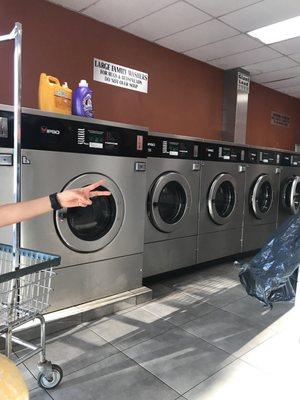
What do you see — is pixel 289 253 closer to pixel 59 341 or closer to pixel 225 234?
pixel 59 341

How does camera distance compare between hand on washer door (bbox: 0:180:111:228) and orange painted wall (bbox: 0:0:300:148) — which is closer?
hand on washer door (bbox: 0:180:111:228)

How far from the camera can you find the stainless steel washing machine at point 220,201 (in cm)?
361

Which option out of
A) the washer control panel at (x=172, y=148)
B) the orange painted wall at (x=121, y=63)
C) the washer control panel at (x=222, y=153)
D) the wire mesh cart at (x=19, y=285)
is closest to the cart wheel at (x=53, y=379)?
the wire mesh cart at (x=19, y=285)

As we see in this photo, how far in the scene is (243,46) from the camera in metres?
3.77

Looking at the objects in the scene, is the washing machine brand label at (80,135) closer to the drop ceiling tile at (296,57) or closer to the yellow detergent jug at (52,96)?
the yellow detergent jug at (52,96)

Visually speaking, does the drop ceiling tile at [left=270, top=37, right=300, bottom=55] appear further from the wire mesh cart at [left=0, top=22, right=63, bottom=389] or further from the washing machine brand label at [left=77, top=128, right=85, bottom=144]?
the wire mesh cart at [left=0, top=22, right=63, bottom=389]

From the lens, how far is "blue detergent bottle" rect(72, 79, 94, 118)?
8.42 feet

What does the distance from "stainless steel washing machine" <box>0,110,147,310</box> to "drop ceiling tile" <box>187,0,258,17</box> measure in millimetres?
1192

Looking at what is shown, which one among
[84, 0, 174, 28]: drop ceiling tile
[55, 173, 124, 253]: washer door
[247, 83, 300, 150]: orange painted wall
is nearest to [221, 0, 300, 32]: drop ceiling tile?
[84, 0, 174, 28]: drop ceiling tile

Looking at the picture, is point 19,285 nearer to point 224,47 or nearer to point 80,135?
point 80,135

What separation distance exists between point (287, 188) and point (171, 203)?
7.42 feet

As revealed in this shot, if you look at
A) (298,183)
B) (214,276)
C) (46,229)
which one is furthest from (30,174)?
(298,183)

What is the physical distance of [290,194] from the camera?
15.6 feet

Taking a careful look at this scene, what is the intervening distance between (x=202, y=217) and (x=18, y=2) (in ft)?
8.46
